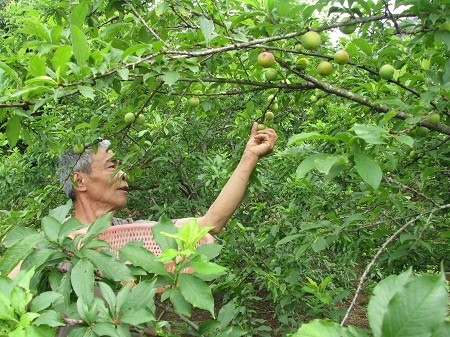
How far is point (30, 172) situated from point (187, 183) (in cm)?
174

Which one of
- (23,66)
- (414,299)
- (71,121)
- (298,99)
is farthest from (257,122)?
(71,121)

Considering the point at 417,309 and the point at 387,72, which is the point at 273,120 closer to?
the point at 387,72

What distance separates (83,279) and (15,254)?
217 mm

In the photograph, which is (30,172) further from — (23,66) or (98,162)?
(23,66)

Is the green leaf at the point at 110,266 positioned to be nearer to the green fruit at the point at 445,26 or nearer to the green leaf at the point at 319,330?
the green leaf at the point at 319,330

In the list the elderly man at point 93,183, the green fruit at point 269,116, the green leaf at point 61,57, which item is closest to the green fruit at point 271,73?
the green fruit at point 269,116

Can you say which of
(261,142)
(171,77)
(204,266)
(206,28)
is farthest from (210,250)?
(261,142)

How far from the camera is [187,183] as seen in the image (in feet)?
15.6

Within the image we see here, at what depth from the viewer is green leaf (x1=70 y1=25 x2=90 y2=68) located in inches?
55.6

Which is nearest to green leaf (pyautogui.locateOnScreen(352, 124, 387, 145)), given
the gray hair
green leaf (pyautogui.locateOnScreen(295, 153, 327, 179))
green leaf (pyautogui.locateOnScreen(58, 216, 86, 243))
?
green leaf (pyautogui.locateOnScreen(295, 153, 327, 179))

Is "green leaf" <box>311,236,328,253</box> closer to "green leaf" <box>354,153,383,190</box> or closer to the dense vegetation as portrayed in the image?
the dense vegetation

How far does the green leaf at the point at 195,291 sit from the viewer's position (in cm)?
116

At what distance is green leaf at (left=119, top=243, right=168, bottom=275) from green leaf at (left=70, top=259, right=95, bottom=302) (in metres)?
0.11

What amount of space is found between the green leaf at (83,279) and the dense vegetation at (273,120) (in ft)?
0.05
